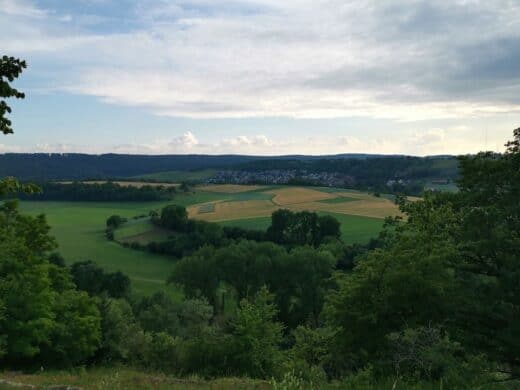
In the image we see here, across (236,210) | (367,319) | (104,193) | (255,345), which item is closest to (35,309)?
(255,345)

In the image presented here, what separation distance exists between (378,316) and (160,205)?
104481mm

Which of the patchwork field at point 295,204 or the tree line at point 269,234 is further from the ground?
the patchwork field at point 295,204

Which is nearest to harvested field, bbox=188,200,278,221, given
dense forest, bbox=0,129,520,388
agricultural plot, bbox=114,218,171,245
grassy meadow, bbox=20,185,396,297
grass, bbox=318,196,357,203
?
grassy meadow, bbox=20,185,396,297

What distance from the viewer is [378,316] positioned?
13430 mm

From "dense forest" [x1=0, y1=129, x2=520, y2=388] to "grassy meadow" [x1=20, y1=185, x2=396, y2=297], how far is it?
3538cm

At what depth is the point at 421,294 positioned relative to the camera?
12438mm

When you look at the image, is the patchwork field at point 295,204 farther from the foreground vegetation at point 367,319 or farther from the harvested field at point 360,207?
Answer: the foreground vegetation at point 367,319

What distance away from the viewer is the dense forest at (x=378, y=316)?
8680 mm

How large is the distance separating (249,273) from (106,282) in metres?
15.6

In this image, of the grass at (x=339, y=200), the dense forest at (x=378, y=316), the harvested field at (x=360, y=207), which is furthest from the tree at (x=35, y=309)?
the grass at (x=339, y=200)

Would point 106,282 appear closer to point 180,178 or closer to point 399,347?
point 399,347

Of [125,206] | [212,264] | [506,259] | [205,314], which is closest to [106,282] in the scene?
[212,264]

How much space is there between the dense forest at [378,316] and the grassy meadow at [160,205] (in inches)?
1393

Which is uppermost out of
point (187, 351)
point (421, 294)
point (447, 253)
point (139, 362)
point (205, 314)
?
point (447, 253)
